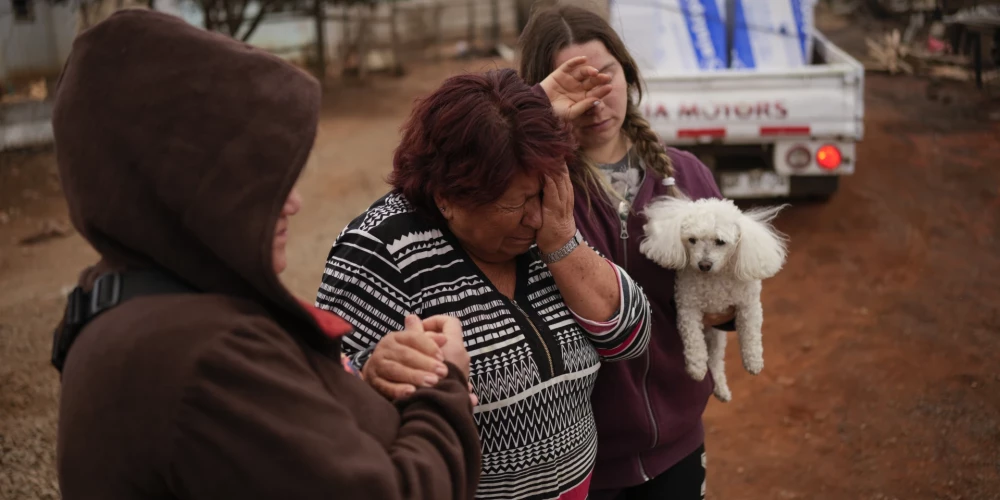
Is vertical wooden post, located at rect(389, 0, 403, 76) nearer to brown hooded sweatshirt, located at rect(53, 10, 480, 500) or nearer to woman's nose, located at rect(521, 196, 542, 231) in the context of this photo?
woman's nose, located at rect(521, 196, 542, 231)

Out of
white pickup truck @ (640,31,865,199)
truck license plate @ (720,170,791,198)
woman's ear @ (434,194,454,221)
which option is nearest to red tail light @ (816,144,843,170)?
white pickup truck @ (640,31,865,199)

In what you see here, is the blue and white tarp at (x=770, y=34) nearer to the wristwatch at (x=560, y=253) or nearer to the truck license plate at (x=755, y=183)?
the truck license plate at (x=755, y=183)

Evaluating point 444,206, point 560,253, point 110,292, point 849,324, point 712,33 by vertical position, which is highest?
point 110,292

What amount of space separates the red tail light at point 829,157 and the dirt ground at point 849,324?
0.75 metres

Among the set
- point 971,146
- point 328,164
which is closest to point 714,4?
point 971,146

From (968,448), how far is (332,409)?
3992 millimetres

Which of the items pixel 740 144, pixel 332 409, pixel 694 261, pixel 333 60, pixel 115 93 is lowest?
pixel 333 60

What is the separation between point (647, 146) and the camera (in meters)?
2.52

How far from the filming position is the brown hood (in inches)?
48.7

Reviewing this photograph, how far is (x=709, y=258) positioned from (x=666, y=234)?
18 cm

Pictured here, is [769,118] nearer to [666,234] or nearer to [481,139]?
[666,234]

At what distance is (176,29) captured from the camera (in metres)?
1.32

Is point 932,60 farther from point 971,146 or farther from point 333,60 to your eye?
point 333,60

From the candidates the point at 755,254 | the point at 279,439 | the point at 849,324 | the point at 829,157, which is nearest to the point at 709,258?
the point at 755,254
